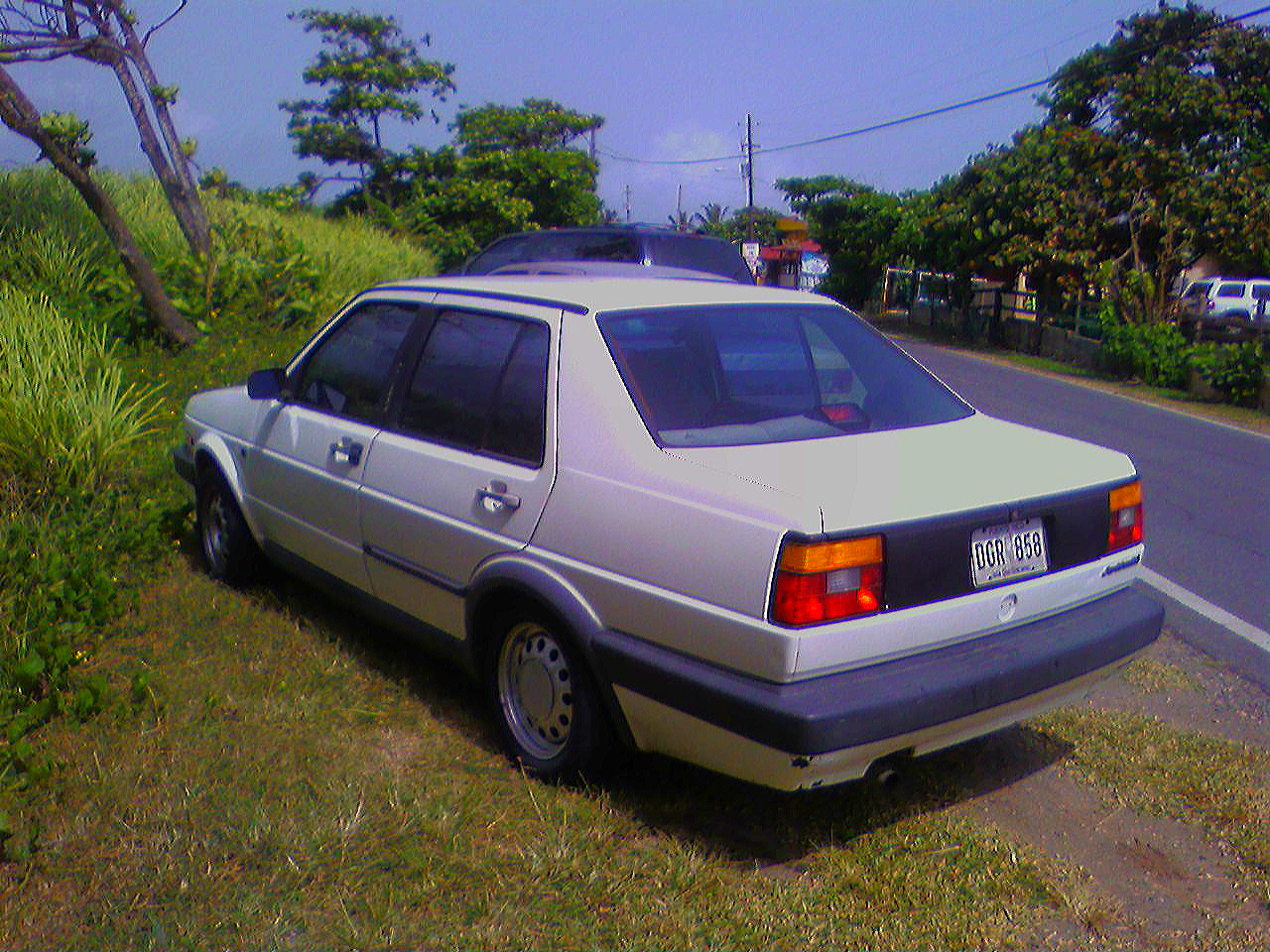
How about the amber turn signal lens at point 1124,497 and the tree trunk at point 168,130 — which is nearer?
the amber turn signal lens at point 1124,497

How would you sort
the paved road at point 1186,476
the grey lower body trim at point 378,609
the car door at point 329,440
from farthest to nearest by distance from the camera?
the paved road at point 1186,476 → the car door at point 329,440 → the grey lower body trim at point 378,609

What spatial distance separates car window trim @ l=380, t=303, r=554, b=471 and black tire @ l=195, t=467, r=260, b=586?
143 cm

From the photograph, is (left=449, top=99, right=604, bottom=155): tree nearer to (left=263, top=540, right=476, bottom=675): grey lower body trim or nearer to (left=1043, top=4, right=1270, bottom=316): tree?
(left=1043, top=4, right=1270, bottom=316): tree

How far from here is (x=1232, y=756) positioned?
4.18 m

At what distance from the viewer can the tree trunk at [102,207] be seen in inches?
363

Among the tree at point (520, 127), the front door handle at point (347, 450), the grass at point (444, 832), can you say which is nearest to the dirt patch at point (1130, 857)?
the grass at point (444, 832)

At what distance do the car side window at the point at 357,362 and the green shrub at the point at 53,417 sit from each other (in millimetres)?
1853

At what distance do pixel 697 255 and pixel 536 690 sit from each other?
24.0 ft

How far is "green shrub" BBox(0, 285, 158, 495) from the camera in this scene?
620cm

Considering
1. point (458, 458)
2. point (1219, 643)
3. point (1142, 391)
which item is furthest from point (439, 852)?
point (1142, 391)

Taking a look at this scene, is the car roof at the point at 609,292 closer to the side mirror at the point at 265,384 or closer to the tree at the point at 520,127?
the side mirror at the point at 265,384

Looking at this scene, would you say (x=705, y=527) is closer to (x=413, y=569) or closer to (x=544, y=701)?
(x=544, y=701)

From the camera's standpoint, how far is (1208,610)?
609 cm

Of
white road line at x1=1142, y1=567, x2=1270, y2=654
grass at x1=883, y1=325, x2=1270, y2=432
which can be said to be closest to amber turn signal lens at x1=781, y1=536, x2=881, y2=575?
white road line at x1=1142, y1=567, x2=1270, y2=654
